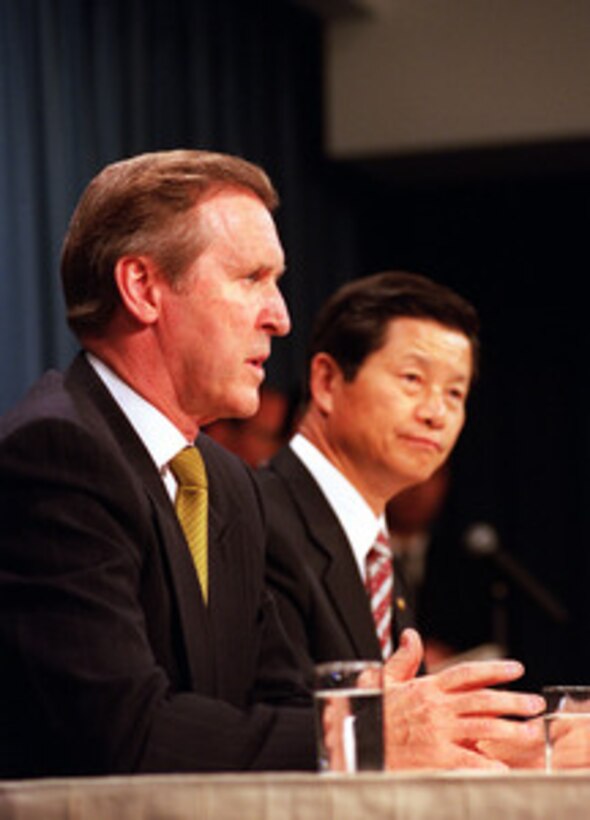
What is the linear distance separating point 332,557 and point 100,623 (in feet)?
4.04

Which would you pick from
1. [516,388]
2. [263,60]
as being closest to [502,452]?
[516,388]

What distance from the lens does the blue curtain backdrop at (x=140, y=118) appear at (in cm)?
439

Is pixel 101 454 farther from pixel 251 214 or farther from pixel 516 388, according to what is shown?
pixel 516 388

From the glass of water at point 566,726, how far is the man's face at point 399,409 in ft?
4.33

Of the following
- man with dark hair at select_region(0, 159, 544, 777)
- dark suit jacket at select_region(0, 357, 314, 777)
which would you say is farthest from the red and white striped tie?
dark suit jacket at select_region(0, 357, 314, 777)

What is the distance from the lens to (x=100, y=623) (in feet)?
5.76

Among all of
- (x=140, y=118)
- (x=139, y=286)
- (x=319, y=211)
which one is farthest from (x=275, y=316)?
(x=319, y=211)

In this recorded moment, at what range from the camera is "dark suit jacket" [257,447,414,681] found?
2721 millimetres

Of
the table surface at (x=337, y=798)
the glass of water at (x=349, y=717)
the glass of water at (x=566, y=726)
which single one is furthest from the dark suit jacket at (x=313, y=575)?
the table surface at (x=337, y=798)

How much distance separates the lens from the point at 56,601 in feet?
5.82

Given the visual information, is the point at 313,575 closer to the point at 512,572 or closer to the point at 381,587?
the point at 381,587

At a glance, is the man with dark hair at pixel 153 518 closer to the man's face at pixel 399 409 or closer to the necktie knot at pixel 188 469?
the necktie knot at pixel 188 469

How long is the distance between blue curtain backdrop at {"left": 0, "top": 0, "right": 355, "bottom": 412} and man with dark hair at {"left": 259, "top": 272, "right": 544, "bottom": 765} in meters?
1.28

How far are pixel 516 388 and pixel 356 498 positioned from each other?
4.83 metres
